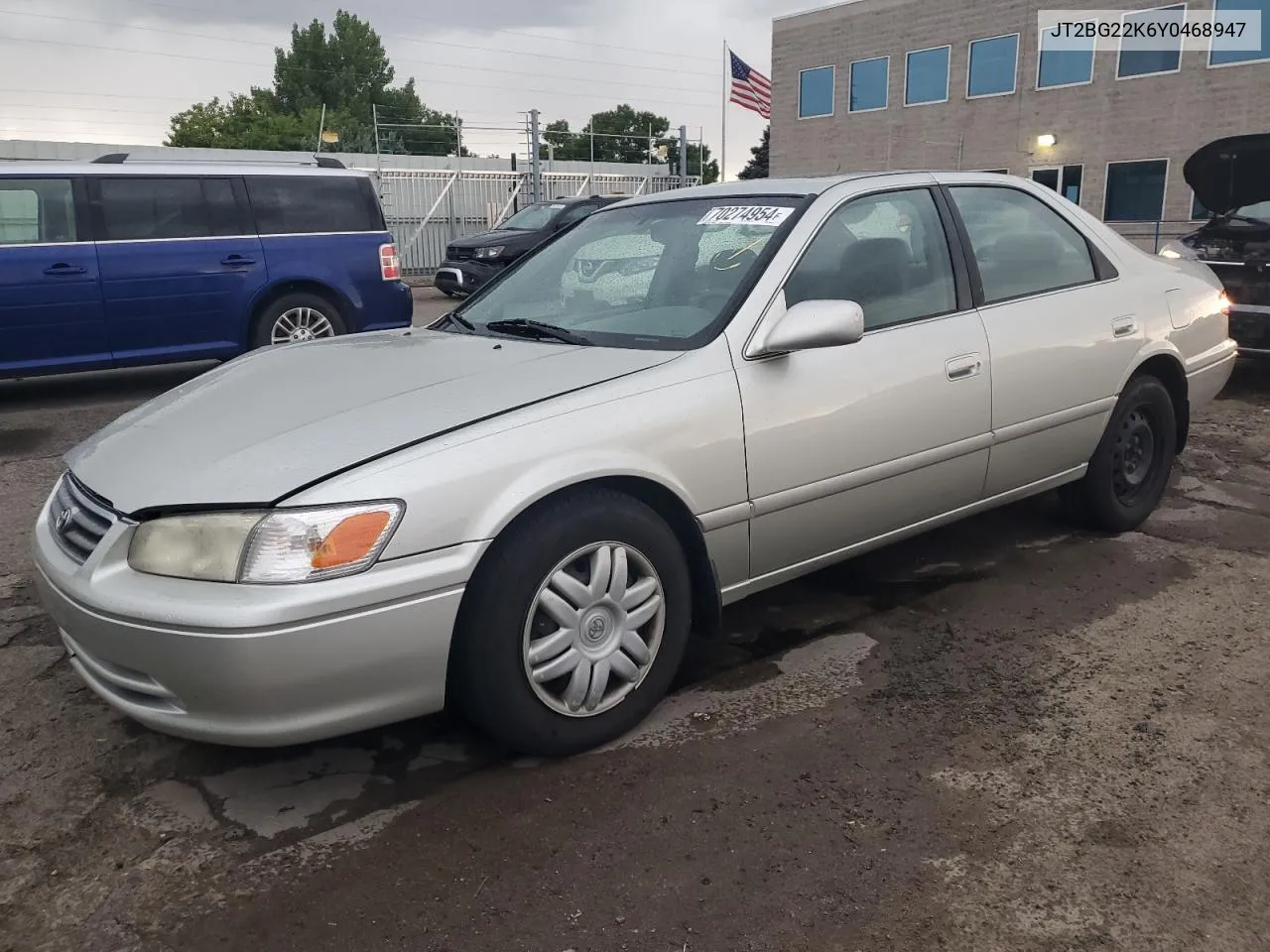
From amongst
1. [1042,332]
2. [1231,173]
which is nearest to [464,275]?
[1231,173]

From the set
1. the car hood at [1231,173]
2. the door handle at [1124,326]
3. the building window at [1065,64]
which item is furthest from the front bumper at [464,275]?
the building window at [1065,64]

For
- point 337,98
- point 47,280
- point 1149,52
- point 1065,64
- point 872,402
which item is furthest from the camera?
point 337,98

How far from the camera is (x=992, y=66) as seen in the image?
26.5 meters

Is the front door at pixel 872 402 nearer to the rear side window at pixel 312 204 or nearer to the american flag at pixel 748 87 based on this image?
the rear side window at pixel 312 204

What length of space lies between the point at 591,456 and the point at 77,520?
131 cm

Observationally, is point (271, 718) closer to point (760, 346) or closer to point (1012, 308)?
point (760, 346)

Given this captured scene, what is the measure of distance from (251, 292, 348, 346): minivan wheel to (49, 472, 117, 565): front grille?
549 cm

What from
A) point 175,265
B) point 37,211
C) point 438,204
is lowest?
point 175,265

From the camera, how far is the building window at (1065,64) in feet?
80.7

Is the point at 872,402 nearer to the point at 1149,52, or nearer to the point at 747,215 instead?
the point at 747,215

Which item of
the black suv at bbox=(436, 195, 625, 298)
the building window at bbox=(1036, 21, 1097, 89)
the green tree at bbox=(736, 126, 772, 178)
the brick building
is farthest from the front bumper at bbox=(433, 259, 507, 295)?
the green tree at bbox=(736, 126, 772, 178)

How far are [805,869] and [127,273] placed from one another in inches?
278

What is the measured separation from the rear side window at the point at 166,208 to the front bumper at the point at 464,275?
6405 mm

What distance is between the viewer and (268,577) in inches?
88.4
